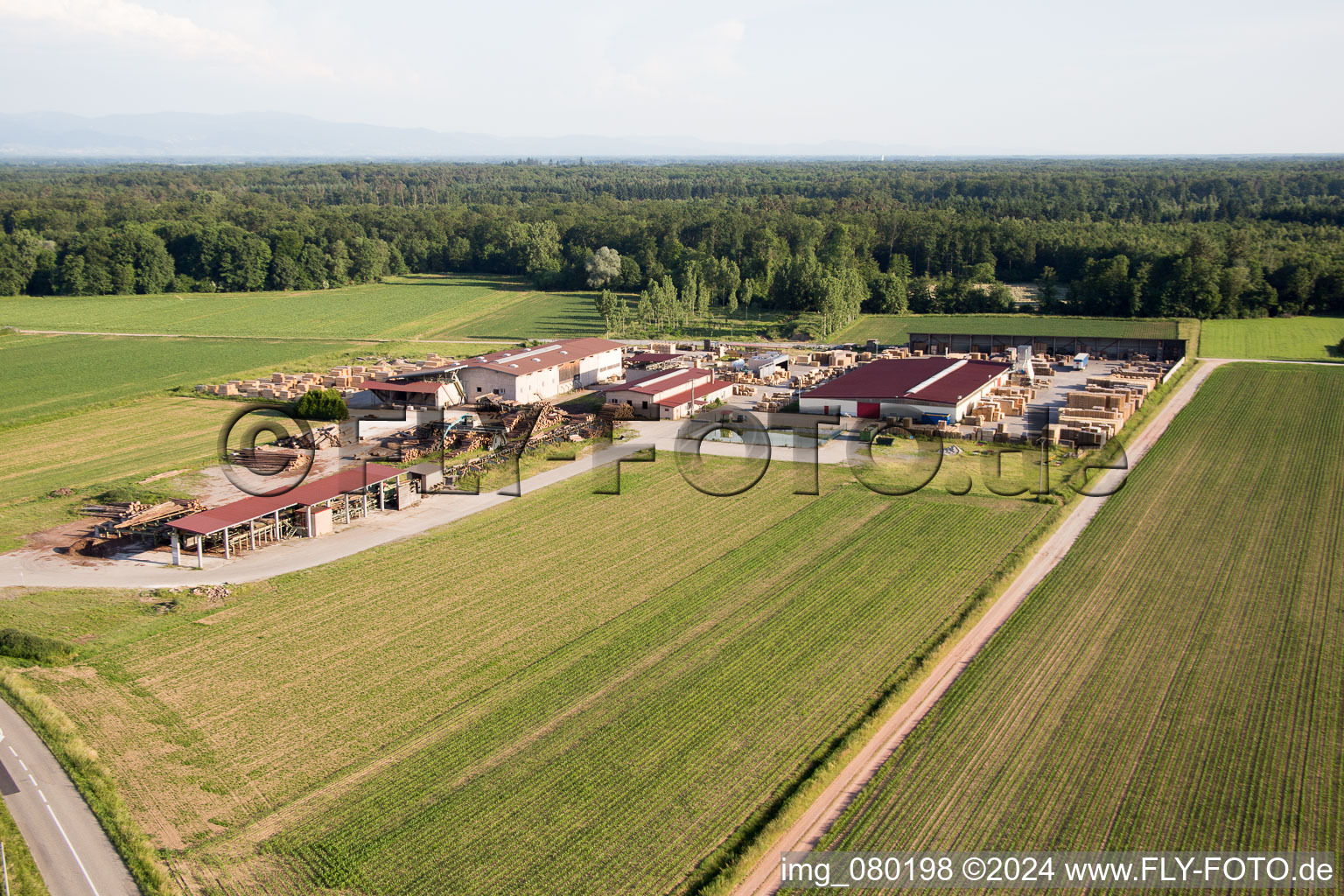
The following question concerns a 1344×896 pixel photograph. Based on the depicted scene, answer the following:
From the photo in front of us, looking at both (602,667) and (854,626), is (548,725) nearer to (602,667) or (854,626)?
(602,667)

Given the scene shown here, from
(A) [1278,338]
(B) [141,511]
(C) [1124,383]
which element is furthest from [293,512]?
(A) [1278,338]

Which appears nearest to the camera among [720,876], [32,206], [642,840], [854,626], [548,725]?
[720,876]

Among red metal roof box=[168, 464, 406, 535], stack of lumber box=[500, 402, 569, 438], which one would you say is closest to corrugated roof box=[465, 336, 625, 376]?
stack of lumber box=[500, 402, 569, 438]

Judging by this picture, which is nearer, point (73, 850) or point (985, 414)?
point (73, 850)

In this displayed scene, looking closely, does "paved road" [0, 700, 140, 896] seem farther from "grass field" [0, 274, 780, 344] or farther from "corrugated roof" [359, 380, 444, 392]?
"grass field" [0, 274, 780, 344]

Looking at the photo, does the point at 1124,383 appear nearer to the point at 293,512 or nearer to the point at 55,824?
the point at 293,512

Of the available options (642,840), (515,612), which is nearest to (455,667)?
(515,612)
